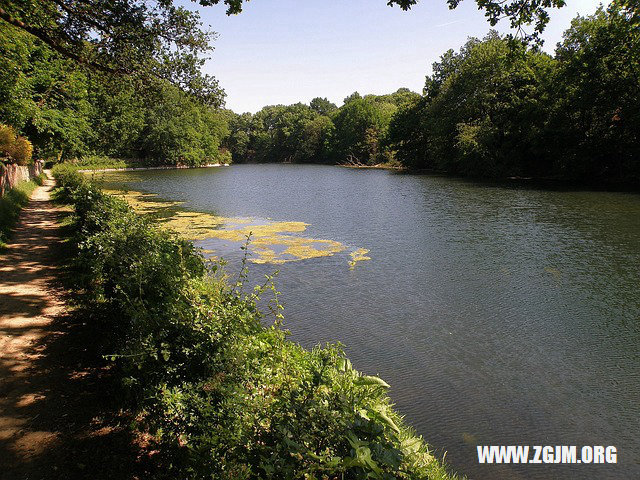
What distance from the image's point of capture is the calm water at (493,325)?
5.46 meters

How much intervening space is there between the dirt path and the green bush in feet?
1.12

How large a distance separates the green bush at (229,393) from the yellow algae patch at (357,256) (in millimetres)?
7147

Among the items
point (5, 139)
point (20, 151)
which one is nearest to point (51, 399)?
point (5, 139)

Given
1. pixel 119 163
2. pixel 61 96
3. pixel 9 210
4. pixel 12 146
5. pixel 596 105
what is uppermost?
pixel 596 105

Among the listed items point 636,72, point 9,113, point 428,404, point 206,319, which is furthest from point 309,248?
point 636,72

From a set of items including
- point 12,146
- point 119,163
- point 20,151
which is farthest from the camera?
point 119,163

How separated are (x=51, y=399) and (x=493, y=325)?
7.33 meters

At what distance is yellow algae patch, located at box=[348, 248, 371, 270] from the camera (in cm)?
1270

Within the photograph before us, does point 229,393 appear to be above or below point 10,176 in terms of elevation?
below

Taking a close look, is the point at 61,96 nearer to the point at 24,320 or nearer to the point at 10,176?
the point at 10,176

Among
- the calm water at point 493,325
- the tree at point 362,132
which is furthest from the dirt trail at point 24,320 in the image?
the tree at point 362,132

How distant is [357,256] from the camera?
1352cm

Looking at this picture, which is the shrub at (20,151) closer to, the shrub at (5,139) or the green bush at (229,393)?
the shrub at (5,139)

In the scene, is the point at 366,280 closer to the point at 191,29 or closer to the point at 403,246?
the point at 403,246
